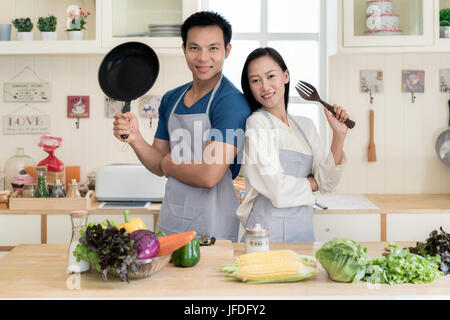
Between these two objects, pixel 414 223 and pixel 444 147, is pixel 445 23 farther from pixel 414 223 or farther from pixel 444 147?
pixel 414 223

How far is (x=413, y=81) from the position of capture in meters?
3.34

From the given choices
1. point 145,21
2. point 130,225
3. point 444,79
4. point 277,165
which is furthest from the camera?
point 444,79

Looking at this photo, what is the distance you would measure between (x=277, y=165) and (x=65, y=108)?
186 centimetres

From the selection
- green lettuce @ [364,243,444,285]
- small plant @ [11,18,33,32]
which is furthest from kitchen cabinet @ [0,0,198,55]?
green lettuce @ [364,243,444,285]

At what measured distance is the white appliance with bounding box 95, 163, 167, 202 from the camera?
2.92m

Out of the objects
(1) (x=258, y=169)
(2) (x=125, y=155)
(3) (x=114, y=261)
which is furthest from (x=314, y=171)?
(2) (x=125, y=155)

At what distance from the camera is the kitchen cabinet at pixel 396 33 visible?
2.95 m

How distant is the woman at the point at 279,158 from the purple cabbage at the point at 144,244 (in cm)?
62

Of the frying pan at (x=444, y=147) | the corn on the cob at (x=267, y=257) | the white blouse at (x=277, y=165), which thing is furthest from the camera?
the frying pan at (x=444, y=147)

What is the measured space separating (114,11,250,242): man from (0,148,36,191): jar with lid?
1.41m

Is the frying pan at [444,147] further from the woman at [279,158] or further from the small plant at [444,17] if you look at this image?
the woman at [279,158]

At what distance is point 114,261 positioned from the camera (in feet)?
4.34

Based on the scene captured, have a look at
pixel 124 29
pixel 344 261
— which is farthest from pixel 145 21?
pixel 344 261

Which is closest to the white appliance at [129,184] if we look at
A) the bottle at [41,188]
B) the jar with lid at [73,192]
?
the jar with lid at [73,192]
